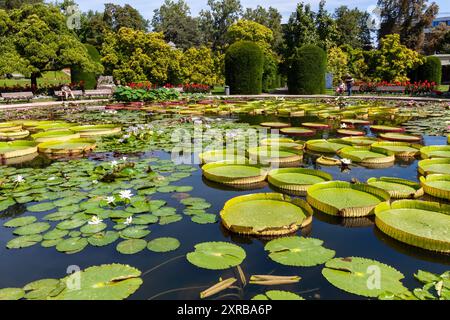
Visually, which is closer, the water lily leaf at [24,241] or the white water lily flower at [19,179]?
the water lily leaf at [24,241]

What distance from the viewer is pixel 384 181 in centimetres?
504

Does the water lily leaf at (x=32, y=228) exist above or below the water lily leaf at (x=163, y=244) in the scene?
above

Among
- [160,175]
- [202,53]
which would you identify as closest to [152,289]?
[160,175]

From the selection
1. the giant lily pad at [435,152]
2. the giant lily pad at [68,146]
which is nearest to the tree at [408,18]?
the giant lily pad at [435,152]

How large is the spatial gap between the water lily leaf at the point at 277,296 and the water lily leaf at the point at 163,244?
113 centimetres

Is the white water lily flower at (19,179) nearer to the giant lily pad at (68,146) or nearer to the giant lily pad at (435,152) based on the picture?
the giant lily pad at (68,146)

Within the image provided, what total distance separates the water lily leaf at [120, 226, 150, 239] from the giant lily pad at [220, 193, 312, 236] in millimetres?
814

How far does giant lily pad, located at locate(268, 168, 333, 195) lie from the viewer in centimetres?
498

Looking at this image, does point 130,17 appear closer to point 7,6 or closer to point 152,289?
point 7,6

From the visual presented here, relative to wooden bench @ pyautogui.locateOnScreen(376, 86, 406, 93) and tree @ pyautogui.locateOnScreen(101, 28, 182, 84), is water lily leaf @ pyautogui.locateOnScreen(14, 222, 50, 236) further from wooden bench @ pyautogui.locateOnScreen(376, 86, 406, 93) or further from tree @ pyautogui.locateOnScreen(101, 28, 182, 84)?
wooden bench @ pyautogui.locateOnScreen(376, 86, 406, 93)

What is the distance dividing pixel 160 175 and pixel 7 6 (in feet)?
241

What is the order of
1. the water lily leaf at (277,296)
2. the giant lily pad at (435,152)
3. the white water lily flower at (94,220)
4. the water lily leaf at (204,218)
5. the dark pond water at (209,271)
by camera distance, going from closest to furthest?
the water lily leaf at (277,296) < the dark pond water at (209,271) < the white water lily flower at (94,220) < the water lily leaf at (204,218) < the giant lily pad at (435,152)

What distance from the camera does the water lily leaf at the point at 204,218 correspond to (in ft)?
13.4

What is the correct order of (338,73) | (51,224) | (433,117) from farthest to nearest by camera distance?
1. (338,73)
2. (433,117)
3. (51,224)
